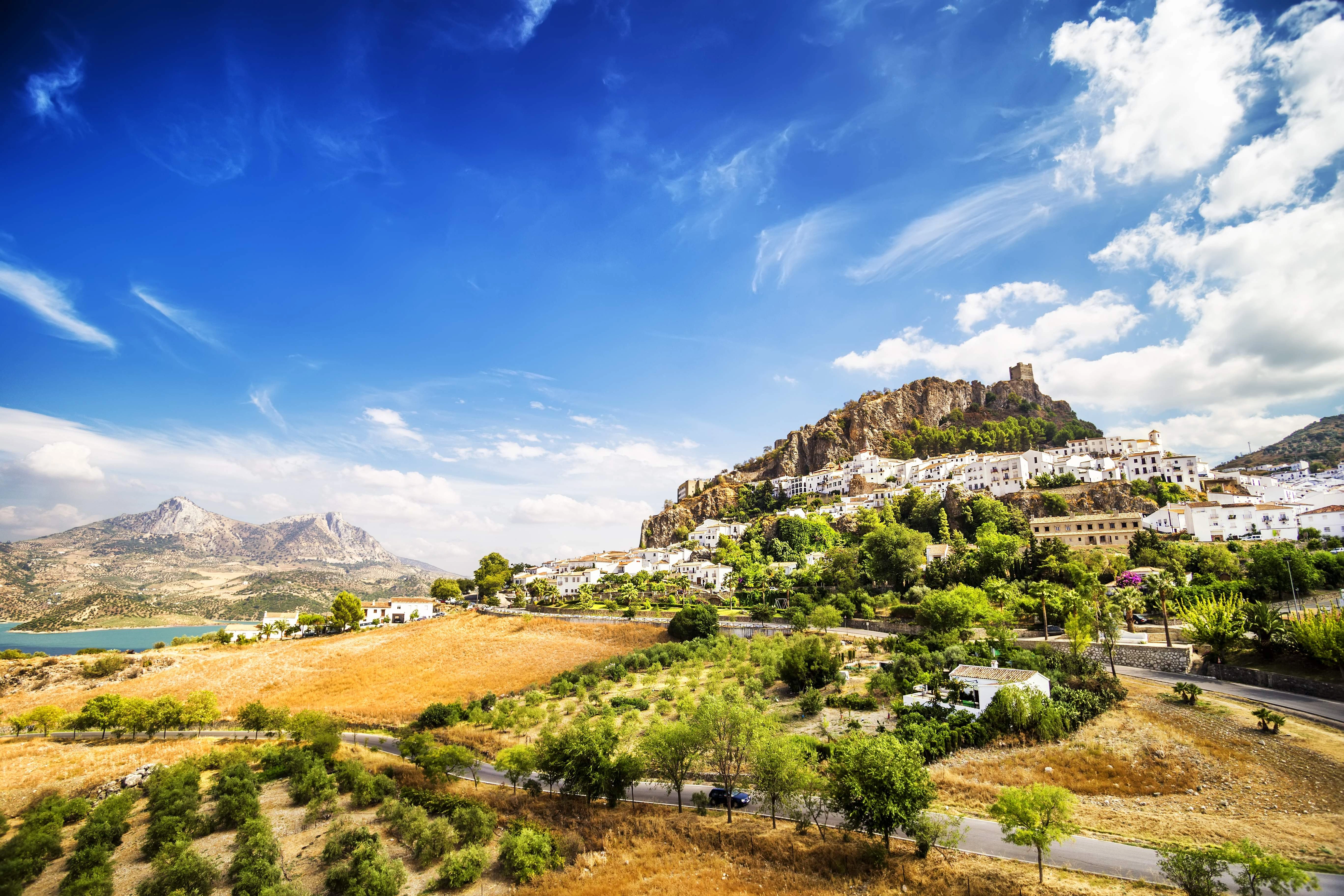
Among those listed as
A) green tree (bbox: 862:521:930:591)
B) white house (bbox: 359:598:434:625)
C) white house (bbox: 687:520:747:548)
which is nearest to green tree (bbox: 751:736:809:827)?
green tree (bbox: 862:521:930:591)

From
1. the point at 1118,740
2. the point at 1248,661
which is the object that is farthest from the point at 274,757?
the point at 1248,661

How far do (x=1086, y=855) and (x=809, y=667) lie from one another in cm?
2530

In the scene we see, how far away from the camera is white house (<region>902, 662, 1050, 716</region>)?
3412 centimetres

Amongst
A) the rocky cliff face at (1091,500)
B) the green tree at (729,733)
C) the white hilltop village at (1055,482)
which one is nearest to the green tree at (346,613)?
the white hilltop village at (1055,482)

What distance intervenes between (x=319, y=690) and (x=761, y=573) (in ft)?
188

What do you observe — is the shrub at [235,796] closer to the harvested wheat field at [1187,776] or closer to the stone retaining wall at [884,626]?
the harvested wheat field at [1187,776]

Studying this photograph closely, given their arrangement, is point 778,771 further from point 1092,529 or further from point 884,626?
point 1092,529

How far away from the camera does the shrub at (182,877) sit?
22.7m

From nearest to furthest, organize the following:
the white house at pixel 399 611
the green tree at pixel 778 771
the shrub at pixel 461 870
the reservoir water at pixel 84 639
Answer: the shrub at pixel 461 870 → the green tree at pixel 778 771 → the white house at pixel 399 611 → the reservoir water at pixel 84 639

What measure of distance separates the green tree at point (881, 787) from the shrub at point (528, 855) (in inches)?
477

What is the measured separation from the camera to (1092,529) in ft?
256

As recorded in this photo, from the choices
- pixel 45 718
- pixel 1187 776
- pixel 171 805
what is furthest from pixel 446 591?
pixel 1187 776

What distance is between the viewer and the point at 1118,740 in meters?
30.3

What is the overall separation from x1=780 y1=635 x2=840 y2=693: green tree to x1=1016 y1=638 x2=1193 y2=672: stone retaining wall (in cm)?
1483
